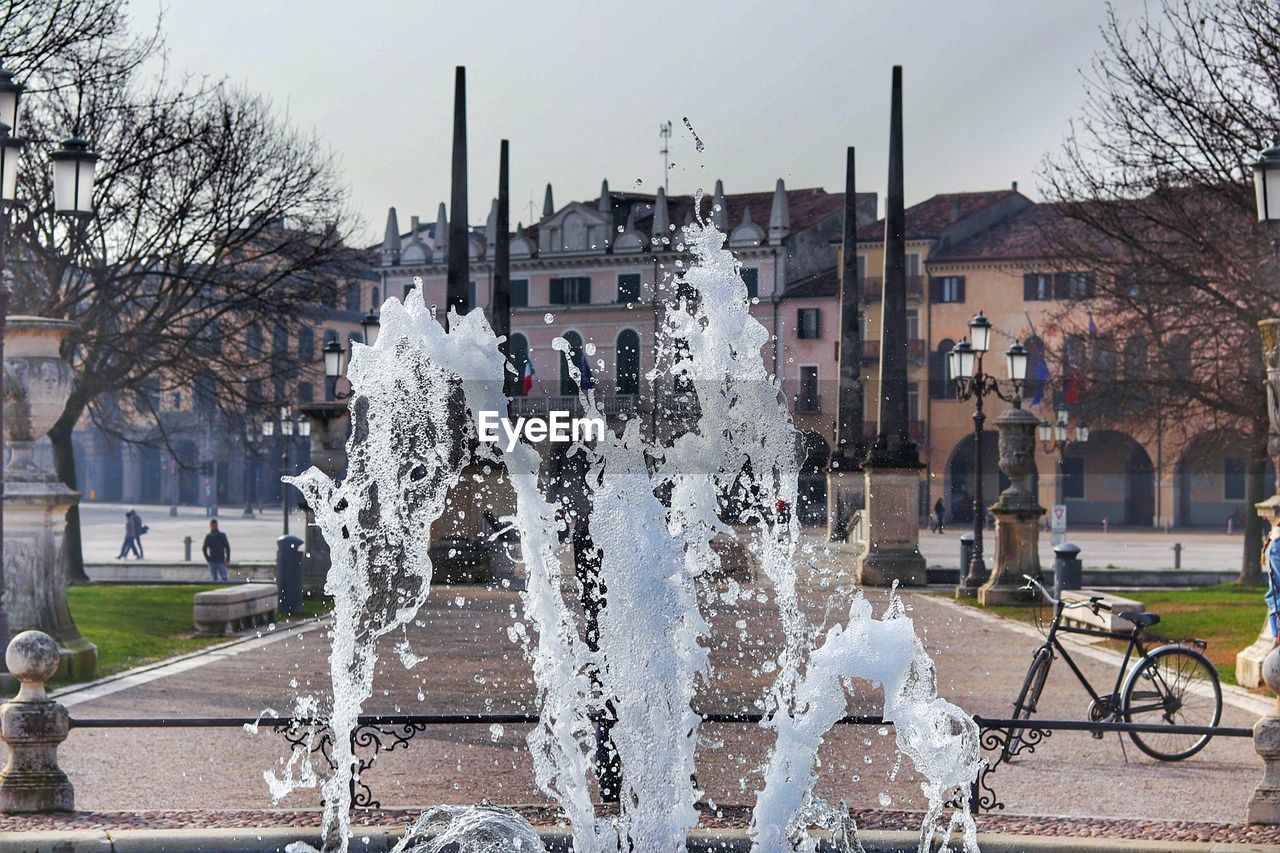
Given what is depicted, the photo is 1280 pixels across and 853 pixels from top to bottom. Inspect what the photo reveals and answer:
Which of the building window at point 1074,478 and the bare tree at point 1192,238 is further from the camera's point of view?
the building window at point 1074,478

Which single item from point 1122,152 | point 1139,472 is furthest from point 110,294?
point 1139,472

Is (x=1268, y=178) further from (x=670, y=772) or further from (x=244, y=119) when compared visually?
(x=244, y=119)

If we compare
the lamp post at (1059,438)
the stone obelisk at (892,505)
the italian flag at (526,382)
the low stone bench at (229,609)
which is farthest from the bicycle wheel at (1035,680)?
the lamp post at (1059,438)

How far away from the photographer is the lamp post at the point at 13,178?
11.0 meters

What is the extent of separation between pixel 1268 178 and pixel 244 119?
63.2ft

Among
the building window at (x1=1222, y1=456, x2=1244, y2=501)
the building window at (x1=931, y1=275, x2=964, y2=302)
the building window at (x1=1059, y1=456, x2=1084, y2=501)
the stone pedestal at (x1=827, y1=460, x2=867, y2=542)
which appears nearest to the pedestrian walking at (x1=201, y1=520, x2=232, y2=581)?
the stone pedestal at (x1=827, y1=460, x2=867, y2=542)

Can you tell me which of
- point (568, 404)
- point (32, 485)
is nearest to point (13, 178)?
point (32, 485)

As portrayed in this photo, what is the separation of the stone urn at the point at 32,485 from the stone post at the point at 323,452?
397 inches

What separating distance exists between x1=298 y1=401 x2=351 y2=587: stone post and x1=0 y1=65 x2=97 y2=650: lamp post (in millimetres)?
10599

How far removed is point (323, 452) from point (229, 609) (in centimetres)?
599

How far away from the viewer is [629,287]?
65.1 m

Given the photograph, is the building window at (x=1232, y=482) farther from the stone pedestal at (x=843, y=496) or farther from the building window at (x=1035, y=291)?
the stone pedestal at (x=843, y=496)

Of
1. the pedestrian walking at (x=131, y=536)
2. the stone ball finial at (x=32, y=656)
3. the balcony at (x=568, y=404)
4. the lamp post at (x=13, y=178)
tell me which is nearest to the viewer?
the stone ball finial at (x=32, y=656)

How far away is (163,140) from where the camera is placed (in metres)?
24.9
